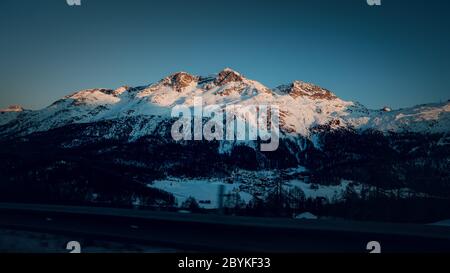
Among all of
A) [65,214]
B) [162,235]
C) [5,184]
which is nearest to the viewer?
[162,235]

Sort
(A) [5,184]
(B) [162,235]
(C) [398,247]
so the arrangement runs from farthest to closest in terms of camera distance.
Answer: (A) [5,184] → (B) [162,235] → (C) [398,247]

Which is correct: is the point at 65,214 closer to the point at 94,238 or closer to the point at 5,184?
the point at 94,238

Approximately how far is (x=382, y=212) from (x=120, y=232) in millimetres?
13489

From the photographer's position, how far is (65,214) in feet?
57.6

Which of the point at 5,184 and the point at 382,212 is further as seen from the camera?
the point at 5,184
